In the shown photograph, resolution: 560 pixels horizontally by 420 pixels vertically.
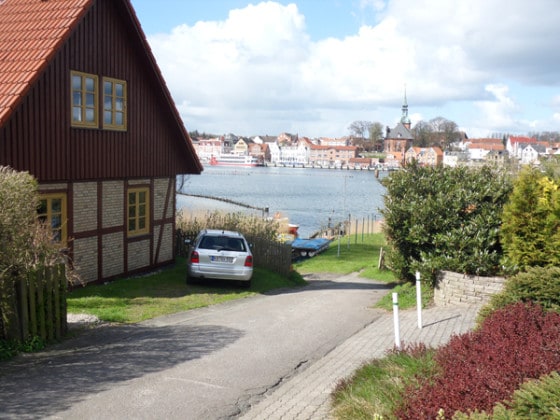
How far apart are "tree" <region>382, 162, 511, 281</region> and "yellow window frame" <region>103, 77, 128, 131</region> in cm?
756

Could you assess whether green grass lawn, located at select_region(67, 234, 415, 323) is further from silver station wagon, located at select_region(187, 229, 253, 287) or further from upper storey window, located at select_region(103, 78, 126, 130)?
upper storey window, located at select_region(103, 78, 126, 130)

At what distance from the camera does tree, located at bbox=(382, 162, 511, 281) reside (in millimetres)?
14698

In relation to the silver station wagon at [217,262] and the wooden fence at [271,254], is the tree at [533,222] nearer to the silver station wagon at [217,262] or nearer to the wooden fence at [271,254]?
the silver station wagon at [217,262]

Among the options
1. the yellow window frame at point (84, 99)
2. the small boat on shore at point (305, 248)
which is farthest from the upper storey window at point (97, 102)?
the small boat on shore at point (305, 248)

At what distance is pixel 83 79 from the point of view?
15.7 meters

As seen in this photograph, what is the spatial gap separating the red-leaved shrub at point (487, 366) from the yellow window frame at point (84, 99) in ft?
36.7

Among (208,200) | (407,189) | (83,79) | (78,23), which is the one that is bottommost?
(208,200)

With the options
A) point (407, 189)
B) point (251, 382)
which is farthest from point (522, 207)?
point (251, 382)

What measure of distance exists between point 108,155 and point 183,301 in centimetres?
471

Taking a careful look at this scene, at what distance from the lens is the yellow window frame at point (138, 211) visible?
18.2m

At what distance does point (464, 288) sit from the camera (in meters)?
14.2

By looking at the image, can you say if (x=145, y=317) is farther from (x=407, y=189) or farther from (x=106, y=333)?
(x=407, y=189)

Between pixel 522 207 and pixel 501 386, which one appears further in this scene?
pixel 522 207

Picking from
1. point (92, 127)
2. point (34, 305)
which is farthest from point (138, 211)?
point (34, 305)
